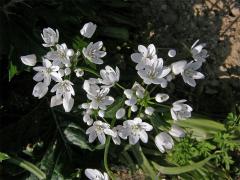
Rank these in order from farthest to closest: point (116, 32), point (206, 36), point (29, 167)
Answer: point (206, 36), point (116, 32), point (29, 167)

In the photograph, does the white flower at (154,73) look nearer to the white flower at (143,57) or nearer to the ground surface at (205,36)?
the white flower at (143,57)

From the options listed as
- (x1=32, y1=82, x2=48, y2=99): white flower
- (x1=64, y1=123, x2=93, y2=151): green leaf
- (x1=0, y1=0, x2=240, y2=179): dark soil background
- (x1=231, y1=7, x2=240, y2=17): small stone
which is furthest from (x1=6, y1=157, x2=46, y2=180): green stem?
(x1=231, y1=7, x2=240, y2=17): small stone

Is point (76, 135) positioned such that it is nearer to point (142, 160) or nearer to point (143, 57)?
point (142, 160)

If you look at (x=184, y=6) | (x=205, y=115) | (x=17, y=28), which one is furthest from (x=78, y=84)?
(x=184, y=6)

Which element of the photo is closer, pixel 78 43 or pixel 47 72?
pixel 47 72

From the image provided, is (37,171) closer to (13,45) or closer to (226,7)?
(13,45)

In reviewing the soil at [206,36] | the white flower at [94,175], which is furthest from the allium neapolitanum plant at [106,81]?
the soil at [206,36]

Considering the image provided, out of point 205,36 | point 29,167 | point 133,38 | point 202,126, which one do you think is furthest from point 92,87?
point 205,36
